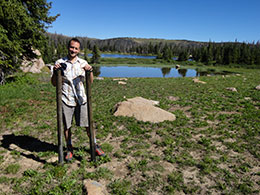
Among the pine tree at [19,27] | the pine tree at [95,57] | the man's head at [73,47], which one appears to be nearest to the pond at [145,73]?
the pine tree at [95,57]

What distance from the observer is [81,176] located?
4.73 metres

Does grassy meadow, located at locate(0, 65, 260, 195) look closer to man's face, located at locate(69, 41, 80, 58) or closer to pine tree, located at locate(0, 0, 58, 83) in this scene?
man's face, located at locate(69, 41, 80, 58)

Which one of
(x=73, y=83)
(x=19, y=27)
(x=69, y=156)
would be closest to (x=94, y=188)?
(x=69, y=156)

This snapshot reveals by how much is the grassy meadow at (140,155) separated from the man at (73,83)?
3.60 ft

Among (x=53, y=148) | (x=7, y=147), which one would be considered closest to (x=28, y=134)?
(x=7, y=147)

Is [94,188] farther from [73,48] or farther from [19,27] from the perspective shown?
[19,27]

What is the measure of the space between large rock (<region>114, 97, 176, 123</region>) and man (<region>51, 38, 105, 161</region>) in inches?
177

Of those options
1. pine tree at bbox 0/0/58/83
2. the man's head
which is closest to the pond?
pine tree at bbox 0/0/58/83

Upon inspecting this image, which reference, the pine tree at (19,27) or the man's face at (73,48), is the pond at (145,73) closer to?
the pine tree at (19,27)

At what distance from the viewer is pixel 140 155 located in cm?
593

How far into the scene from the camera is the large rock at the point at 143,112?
906 cm

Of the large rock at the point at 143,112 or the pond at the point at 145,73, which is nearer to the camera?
the large rock at the point at 143,112

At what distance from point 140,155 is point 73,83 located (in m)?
3.36

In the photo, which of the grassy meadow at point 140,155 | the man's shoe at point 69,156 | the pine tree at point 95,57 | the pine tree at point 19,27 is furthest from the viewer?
the pine tree at point 95,57
